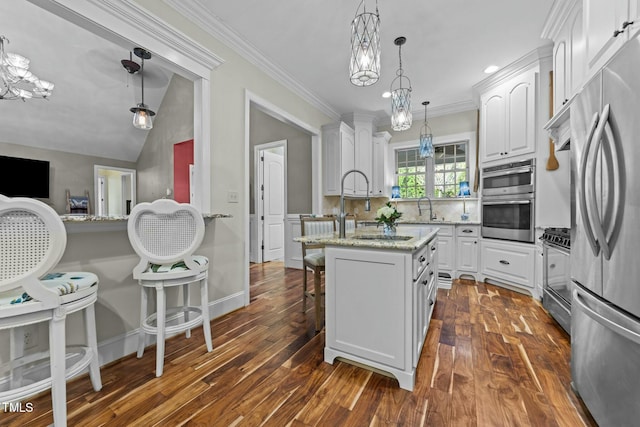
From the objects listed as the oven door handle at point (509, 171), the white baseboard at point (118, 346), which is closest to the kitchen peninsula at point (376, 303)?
the white baseboard at point (118, 346)

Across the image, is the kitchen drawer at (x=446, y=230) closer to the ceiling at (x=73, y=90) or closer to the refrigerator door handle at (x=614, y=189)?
the refrigerator door handle at (x=614, y=189)

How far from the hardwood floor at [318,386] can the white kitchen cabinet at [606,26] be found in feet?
5.99

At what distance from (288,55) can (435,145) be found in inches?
119

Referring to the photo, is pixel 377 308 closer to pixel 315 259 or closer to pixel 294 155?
pixel 315 259

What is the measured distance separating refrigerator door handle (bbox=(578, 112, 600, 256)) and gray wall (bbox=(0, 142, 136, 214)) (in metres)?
6.51

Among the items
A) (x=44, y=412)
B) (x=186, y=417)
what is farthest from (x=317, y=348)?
(x=44, y=412)

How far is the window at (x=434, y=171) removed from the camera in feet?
14.8

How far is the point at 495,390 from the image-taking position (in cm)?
148

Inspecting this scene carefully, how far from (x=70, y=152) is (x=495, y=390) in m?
6.53

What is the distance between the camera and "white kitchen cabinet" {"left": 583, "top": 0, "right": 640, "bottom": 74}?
112cm

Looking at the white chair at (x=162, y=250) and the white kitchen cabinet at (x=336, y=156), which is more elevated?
Result: the white kitchen cabinet at (x=336, y=156)

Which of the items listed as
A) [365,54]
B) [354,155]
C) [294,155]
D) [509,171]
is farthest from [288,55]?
[509,171]

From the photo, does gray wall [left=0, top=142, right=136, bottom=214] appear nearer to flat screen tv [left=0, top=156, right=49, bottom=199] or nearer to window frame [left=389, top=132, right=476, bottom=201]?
flat screen tv [left=0, top=156, right=49, bottom=199]

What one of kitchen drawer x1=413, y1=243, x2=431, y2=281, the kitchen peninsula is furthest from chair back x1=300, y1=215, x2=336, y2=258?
kitchen drawer x1=413, y1=243, x2=431, y2=281
